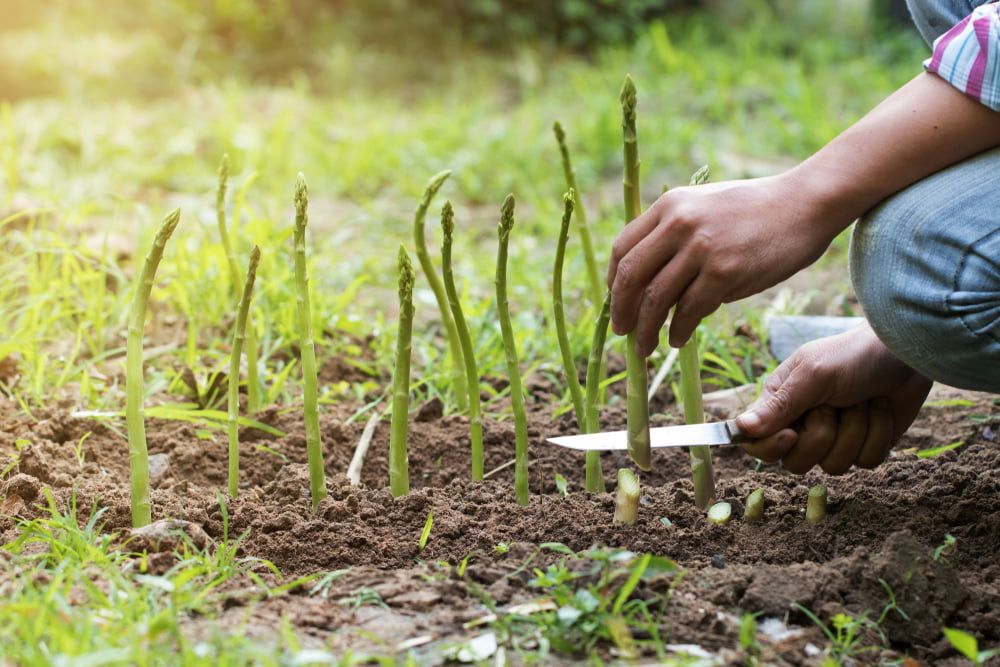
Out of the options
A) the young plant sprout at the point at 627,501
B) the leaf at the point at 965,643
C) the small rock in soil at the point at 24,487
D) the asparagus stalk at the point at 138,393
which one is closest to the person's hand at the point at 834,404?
the young plant sprout at the point at 627,501

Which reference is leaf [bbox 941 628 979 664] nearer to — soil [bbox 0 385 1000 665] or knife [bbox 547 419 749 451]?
soil [bbox 0 385 1000 665]

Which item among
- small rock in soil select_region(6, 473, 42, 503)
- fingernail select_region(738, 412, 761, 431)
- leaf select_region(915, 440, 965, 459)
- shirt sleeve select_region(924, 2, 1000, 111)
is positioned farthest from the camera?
leaf select_region(915, 440, 965, 459)

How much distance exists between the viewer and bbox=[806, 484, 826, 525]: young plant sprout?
2.06 metres

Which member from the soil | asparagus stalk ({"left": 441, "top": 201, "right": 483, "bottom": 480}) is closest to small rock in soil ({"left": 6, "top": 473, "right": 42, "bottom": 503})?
the soil

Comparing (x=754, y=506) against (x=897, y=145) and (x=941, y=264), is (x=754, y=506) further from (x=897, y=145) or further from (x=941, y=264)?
(x=897, y=145)

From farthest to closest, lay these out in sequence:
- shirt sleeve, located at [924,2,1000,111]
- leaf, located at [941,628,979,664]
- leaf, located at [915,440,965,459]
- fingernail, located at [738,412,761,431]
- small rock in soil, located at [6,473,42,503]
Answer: leaf, located at [915,440,965,459] → small rock in soil, located at [6,473,42,503] → fingernail, located at [738,412,761,431] → shirt sleeve, located at [924,2,1000,111] → leaf, located at [941,628,979,664]

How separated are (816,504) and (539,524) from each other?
0.53 metres

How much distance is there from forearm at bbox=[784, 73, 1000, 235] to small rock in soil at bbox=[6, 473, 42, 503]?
1.57m

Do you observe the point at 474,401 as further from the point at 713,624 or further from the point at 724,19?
the point at 724,19

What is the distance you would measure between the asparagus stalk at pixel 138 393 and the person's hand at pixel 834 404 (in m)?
1.13

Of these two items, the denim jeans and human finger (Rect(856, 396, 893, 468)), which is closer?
the denim jeans

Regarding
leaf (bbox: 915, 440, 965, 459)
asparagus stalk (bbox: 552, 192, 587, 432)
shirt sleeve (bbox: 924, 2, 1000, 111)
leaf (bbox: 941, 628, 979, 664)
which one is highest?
shirt sleeve (bbox: 924, 2, 1000, 111)

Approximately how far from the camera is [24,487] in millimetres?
2145

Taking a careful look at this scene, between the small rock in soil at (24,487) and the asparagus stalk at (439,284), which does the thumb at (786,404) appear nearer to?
the asparagus stalk at (439,284)
